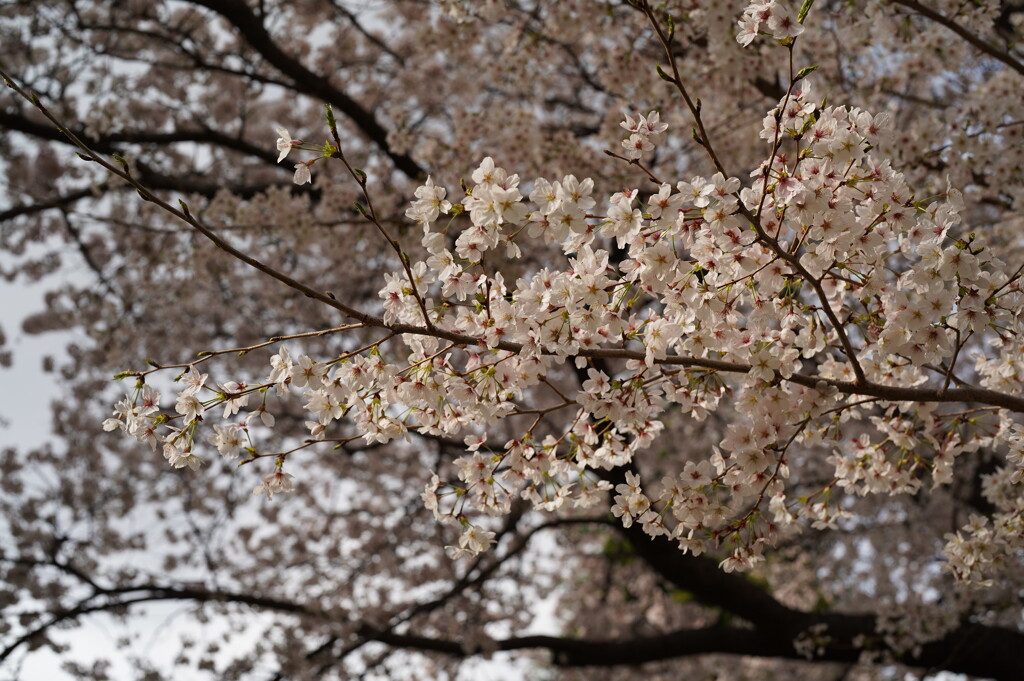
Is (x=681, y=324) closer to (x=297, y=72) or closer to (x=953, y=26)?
(x=953, y=26)

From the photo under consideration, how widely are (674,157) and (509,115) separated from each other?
5.22 ft

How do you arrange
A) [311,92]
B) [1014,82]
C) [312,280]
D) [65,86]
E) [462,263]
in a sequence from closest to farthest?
1. [462,263]
2. [1014,82]
3. [311,92]
4. [65,86]
5. [312,280]

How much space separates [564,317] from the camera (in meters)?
2.30

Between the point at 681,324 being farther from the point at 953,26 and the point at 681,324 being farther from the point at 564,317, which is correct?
the point at 953,26

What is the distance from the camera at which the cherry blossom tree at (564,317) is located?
7.68 feet

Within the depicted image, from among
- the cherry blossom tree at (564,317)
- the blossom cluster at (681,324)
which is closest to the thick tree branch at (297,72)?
the cherry blossom tree at (564,317)

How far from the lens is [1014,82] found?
4.72 meters

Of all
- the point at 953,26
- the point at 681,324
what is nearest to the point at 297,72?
the point at 953,26

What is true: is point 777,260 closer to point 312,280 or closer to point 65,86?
point 65,86

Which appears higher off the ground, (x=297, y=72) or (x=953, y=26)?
(x=297, y=72)

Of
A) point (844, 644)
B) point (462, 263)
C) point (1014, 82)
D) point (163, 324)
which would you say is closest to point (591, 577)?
point (844, 644)

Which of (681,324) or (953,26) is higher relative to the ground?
(953,26)

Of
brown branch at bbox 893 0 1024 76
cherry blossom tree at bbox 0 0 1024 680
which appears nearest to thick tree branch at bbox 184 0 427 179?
cherry blossom tree at bbox 0 0 1024 680

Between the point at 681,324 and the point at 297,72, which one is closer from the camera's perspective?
the point at 681,324
